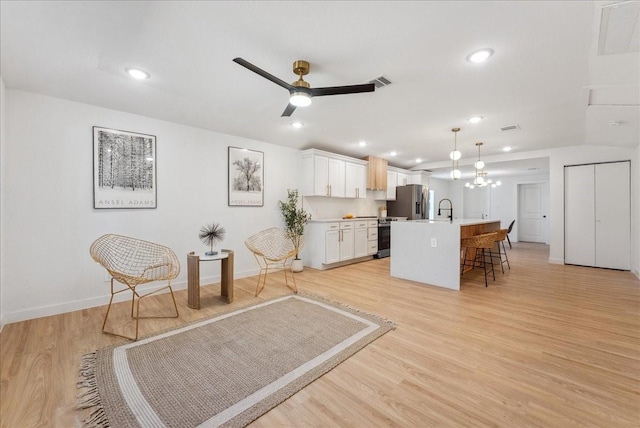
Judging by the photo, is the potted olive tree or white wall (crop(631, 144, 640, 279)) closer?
white wall (crop(631, 144, 640, 279))

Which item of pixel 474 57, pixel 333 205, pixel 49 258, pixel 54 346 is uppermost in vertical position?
pixel 474 57

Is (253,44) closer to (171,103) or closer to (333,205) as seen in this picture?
(171,103)

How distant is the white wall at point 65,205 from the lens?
2777 millimetres

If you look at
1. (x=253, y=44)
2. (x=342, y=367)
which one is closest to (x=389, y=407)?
(x=342, y=367)

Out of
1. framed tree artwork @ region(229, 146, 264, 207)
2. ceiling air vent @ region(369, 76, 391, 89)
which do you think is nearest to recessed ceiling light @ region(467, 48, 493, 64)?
ceiling air vent @ region(369, 76, 391, 89)

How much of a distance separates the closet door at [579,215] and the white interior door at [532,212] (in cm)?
418

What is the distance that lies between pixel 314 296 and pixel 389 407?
204cm

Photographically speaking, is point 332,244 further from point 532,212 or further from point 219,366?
point 532,212

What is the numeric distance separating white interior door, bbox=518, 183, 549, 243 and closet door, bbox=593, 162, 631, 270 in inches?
169

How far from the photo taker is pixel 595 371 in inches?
74.8

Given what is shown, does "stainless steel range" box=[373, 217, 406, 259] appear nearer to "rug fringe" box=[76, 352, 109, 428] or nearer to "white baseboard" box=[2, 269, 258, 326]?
"white baseboard" box=[2, 269, 258, 326]

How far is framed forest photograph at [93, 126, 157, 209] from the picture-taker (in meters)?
3.24

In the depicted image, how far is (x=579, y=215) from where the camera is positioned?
5426 millimetres

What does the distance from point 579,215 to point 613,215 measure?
469 mm
